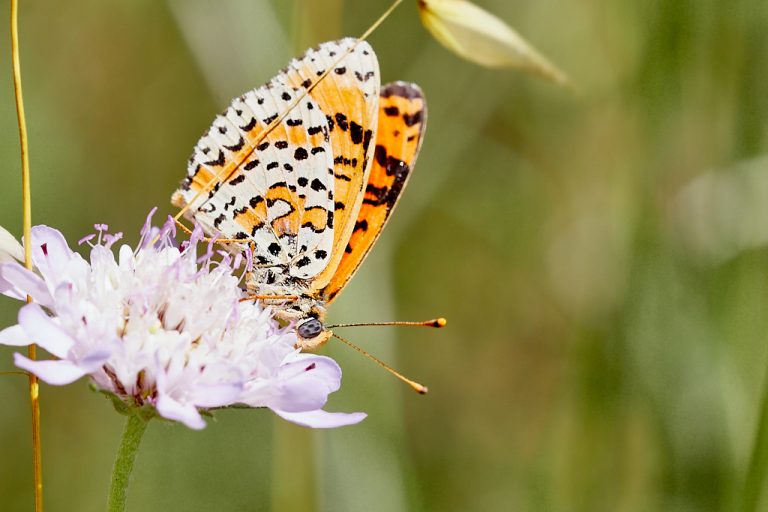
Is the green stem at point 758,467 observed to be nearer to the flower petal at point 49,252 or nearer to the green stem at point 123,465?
the green stem at point 123,465

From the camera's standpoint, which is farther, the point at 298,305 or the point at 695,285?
the point at 695,285

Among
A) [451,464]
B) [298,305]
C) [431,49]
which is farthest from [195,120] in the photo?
[298,305]

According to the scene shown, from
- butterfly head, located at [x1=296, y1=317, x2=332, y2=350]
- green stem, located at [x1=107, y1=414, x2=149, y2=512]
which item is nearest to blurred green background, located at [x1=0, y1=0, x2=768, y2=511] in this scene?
butterfly head, located at [x1=296, y1=317, x2=332, y2=350]

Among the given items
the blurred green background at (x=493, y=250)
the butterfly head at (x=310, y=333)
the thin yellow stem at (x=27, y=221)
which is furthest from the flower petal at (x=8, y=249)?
the blurred green background at (x=493, y=250)

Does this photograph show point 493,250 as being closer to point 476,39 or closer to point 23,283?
point 476,39

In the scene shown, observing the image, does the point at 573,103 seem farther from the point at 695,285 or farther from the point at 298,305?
the point at 298,305

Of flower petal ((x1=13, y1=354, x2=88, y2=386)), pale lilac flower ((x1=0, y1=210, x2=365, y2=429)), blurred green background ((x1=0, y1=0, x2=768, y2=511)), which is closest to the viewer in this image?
flower petal ((x1=13, y1=354, x2=88, y2=386))

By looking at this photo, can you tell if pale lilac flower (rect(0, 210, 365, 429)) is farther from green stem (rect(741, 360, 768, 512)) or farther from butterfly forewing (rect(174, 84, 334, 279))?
green stem (rect(741, 360, 768, 512))
